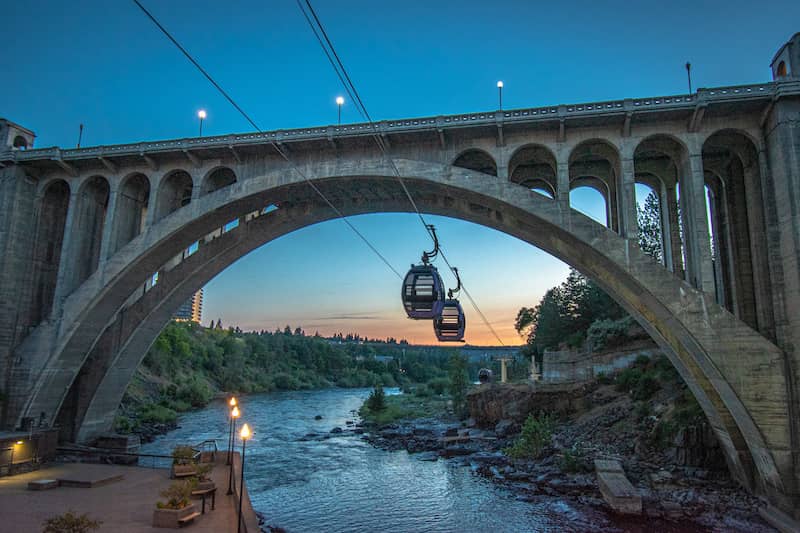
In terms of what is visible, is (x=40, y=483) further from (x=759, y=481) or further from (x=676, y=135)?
(x=676, y=135)

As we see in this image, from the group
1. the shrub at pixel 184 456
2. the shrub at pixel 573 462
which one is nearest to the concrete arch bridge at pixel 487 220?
the shrub at pixel 573 462

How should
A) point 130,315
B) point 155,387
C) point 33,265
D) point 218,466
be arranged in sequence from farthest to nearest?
point 155,387 → point 130,315 → point 33,265 → point 218,466

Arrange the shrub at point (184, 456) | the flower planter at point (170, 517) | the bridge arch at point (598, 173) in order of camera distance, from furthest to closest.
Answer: the bridge arch at point (598, 173)
the shrub at point (184, 456)
the flower planter at point (170, 517)

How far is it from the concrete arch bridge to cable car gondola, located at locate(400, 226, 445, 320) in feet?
11.4

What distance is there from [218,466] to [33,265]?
12.4m

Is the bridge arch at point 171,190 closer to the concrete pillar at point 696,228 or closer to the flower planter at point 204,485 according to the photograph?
the flower planter at point 204,485

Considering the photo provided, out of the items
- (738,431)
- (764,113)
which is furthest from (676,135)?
(738,431)

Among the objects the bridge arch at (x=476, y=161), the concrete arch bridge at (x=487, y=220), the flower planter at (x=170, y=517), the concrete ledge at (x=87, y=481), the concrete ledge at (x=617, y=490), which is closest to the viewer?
the flower planter at (x=170, y=517)

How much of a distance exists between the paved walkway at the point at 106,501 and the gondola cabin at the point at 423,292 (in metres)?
6.97

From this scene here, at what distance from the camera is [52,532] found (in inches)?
304

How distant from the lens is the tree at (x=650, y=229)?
33.2 metres

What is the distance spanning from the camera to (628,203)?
14.8 metres

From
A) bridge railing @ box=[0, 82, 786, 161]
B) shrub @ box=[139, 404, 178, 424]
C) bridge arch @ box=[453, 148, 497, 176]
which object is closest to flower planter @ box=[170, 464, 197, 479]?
bridge railing @ box=[0, 82, 786, 161]

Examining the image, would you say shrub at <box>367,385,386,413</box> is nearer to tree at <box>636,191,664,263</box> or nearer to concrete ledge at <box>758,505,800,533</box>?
tree at <box>636,191,664,263</box>
